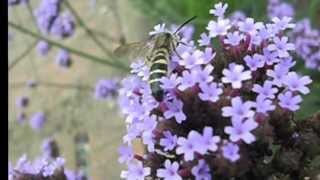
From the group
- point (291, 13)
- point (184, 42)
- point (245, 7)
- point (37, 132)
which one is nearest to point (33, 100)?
point (37, 132)

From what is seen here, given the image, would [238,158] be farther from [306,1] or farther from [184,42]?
[306,1]

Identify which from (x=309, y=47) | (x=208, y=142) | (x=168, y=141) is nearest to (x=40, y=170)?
(x=168, y=141)

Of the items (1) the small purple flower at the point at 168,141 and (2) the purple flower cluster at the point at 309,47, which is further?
(2) the purple flower cluster at the point at 309,47

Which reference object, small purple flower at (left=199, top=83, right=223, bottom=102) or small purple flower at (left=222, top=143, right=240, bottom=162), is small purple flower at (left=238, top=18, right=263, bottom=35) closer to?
small purple flower at (left=199, top=83, right=223, bottom=102)

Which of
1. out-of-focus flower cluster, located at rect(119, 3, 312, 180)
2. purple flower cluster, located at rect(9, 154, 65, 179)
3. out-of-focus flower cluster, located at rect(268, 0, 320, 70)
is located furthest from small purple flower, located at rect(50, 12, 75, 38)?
out-of-focus flower cluster, located at rect(119, 3, 312, 180)

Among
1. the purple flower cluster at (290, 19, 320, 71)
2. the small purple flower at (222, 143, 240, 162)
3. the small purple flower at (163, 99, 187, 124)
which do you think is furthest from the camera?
the purple flower cluster at (290, 19, 320, 71)

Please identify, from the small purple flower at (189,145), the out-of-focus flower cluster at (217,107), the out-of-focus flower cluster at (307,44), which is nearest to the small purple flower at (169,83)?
the out-of-focus flower cluster at (217,107)

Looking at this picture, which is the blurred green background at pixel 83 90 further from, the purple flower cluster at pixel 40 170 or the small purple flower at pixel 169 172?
the small purple flower at pixel 169 172

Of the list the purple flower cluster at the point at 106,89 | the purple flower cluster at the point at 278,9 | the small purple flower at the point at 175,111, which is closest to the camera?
the small purple flower at the point at 175,111

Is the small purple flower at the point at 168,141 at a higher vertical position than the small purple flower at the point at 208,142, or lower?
higher
